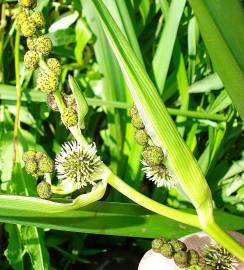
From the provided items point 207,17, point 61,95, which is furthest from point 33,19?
point 207,17

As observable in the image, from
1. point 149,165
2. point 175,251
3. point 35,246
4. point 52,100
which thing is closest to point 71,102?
point 52,100

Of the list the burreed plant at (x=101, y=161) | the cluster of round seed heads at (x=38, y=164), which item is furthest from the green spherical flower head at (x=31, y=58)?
the cluster of round seed heads at (x=38, y=164)

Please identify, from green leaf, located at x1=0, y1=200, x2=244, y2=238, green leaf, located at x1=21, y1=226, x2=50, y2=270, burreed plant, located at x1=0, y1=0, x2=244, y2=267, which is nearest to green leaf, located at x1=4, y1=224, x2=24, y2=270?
green leaf, located at x1=21, y1=226, x2=50, y2=270

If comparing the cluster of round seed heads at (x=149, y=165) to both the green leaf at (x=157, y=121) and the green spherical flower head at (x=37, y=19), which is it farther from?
the green spherical flower head at (x=37, y=19)

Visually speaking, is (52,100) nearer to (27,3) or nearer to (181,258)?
(27,3)

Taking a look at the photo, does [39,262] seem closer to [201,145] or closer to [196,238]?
[196,238]

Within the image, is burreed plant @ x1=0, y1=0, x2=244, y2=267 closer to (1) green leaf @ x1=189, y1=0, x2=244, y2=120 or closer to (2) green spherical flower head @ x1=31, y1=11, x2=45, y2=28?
(2) green spherical flower head @ x1=31, y1=11, x2=45, y2=28
